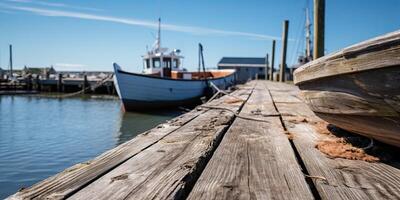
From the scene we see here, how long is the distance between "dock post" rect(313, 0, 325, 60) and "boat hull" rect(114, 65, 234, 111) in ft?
28.9

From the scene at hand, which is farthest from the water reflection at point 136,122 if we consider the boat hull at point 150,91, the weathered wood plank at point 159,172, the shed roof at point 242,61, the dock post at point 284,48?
the shed roof at point 242,61

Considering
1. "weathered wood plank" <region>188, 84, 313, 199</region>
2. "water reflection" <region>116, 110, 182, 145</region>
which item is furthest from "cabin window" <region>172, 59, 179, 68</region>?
"weathered wood plank" <region>188, 84, 313, 199</region>

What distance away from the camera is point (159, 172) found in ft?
5.62

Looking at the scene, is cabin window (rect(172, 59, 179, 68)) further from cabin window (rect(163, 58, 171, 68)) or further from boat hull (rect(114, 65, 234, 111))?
boat hull (rect(114, 65, 234, 111))

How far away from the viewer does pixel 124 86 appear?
1512cm

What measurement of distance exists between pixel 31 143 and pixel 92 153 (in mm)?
2428

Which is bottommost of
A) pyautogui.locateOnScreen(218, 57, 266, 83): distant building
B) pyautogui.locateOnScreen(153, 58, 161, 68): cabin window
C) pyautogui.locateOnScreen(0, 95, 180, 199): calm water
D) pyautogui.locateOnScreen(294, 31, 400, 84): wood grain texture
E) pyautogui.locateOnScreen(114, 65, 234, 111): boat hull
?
pyautogui.locateOnScreen(0, 95, 180, 199): calm water

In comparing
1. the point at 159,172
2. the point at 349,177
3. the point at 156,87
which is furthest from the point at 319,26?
the point at 156,87

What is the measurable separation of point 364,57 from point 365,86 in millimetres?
169

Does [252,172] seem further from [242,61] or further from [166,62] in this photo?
[242,61]

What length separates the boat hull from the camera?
15.1 meters

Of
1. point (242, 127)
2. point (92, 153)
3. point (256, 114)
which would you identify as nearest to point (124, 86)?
point (92, 153)

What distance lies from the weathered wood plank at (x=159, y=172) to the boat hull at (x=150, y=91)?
12.8 metres

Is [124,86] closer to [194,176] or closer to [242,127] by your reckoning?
[242,127]
